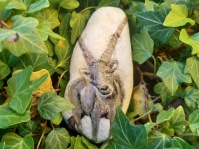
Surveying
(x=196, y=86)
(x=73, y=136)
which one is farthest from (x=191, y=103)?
(x=73, y=136)

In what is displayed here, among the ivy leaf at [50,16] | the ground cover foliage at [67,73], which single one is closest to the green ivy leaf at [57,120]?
the ground cover foliage at [67,73]

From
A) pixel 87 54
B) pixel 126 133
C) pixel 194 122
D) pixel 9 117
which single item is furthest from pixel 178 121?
pixel 9 117

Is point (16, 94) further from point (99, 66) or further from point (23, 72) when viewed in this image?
point (99, 66)

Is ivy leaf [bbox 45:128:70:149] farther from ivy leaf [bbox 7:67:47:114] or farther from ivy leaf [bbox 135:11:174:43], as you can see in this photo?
ivy leaf [bbox 135:11:174:43]

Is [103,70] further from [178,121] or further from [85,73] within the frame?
[178,121]

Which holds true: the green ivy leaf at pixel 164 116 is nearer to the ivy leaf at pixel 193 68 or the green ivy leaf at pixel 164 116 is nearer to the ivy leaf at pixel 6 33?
the ivy leaf at pixel 193 68

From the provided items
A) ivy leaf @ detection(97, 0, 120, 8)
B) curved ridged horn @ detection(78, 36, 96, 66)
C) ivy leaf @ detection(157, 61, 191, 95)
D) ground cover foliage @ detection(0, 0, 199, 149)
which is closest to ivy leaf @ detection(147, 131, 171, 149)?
ground cover foliage @ detection(0, 0, 199, 149)
